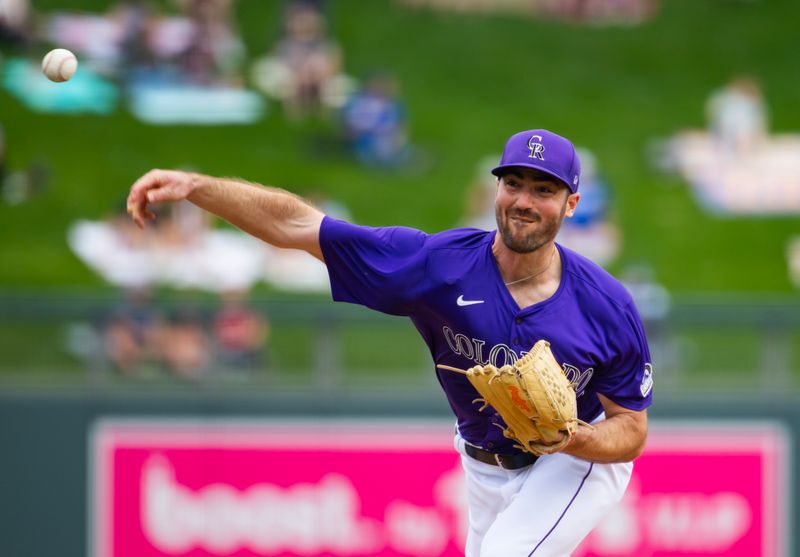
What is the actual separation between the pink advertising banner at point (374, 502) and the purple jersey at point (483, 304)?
450cm

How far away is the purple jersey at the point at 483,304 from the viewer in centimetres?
446

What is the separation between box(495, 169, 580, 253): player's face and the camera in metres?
4.30

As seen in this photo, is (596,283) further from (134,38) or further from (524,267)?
(134,38)

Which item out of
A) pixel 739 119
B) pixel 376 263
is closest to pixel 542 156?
pixel 376 263

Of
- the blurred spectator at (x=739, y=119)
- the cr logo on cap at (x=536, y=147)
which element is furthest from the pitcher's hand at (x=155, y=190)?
the blurred spectator at (x=739, y=119)

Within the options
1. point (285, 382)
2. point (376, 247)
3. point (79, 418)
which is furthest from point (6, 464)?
point (376, 247)

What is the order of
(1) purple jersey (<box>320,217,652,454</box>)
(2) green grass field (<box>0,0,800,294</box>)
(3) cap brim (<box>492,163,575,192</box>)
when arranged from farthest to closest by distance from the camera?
(2) green grass field (<box>0,0,800,294</box>)
(1) purple jersey (<box>320,217,652,454</box>)
(3) cap brim (<box>492,163,575,192</box>)

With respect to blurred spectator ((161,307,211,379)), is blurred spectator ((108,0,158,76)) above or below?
above

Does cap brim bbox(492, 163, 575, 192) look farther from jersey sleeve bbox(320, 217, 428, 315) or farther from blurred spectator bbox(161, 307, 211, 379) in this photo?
blurred spectator bbox(161, 307, 211, 379)

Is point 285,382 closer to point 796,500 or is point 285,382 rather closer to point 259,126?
point 796,500

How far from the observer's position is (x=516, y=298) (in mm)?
4508

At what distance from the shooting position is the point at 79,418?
938 cm

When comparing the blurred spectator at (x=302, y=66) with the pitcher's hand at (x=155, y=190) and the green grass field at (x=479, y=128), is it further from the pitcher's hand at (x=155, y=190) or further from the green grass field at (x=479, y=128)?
the pitcher's hand at (x=155, y=190)

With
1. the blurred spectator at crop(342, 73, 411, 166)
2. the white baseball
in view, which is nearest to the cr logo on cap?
the white baseball
